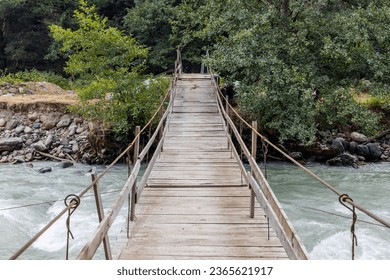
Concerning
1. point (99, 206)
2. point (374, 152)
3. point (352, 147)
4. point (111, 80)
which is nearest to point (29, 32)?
point (111, 80)

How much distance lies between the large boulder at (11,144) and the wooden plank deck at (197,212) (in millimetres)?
7270

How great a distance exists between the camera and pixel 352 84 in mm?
13234

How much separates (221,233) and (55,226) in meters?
4.63

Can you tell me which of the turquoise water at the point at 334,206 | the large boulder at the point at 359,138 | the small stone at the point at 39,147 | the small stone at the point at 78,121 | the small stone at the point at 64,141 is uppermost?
the small stone at the point at 78,121

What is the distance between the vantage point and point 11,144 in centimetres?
1498

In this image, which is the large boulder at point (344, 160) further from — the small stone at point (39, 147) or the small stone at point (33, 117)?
the small stone at point (33, 117)

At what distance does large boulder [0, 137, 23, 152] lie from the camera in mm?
14922

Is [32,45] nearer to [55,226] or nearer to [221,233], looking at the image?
[55,226]

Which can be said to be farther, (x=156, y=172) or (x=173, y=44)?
(x=173, y=44)

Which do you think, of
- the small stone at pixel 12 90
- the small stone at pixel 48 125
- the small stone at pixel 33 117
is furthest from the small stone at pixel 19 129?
the small stone at pixel 12 90

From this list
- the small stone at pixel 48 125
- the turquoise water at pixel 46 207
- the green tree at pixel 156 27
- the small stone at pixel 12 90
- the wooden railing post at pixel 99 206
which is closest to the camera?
the wooden railing post at pixel 99 206

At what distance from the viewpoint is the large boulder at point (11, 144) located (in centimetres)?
1492
